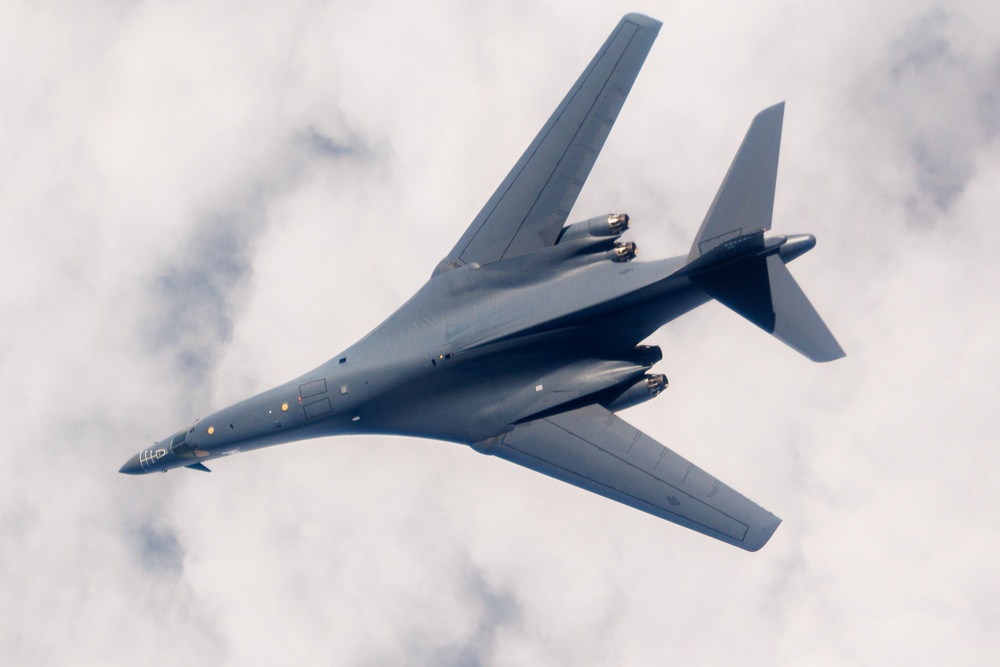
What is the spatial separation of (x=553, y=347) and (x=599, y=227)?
13.5 ft

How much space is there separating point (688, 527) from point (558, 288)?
859 cm

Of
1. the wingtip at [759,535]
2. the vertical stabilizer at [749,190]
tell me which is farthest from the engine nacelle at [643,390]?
the wingtip at [759,535]

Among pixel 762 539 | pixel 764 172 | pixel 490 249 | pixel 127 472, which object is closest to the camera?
pixel 764 172

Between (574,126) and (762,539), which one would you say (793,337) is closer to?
(762,539)

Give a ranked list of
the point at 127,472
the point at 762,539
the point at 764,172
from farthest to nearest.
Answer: the point at 127,472, the point at 762,539, the point at 764,172

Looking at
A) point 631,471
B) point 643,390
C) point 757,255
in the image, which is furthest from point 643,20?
point 631,471

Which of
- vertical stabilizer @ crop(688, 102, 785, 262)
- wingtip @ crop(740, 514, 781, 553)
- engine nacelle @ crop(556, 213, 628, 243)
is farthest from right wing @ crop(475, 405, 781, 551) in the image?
vertical stabilizer @ crop(688, 102, 785, 262)

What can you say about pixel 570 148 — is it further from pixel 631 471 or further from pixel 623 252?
pixel 631 471

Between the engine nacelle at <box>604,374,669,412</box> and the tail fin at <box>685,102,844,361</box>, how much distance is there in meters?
3.41

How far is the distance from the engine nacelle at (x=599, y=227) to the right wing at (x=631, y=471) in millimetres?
5597

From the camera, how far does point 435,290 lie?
27328mm

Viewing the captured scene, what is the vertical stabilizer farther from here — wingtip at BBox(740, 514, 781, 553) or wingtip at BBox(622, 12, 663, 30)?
wingtip at BBox(740, 514, 781, 553)

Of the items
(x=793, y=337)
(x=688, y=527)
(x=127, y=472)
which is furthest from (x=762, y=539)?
(x=127, y=472)

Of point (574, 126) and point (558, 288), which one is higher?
point (574, 126)
